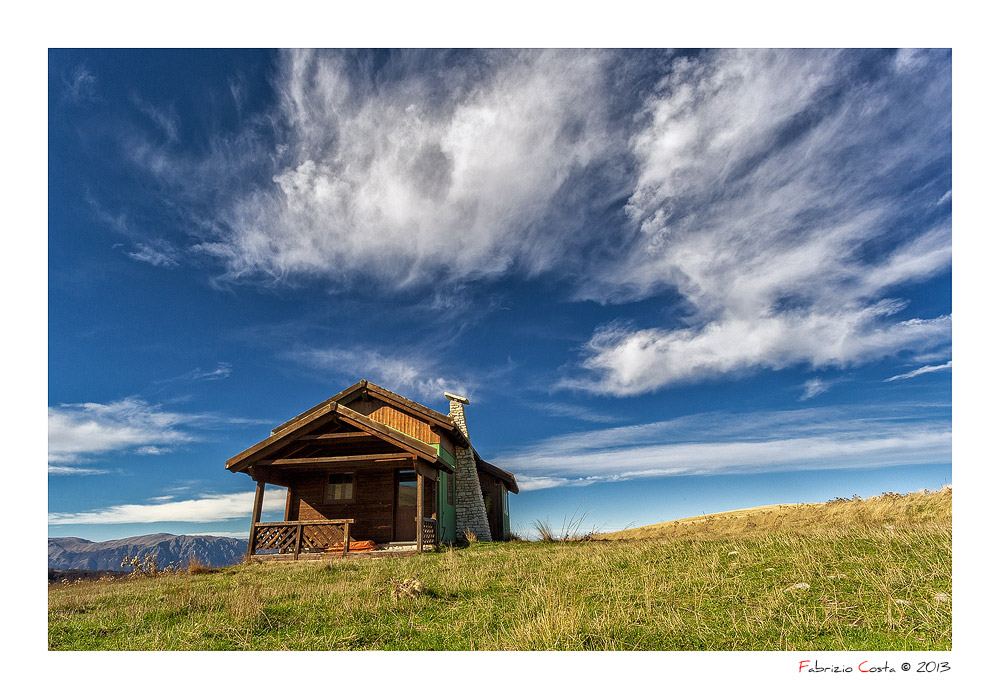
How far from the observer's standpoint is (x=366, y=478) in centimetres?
1944

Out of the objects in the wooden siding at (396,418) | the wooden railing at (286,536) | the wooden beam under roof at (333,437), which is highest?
the wooden siding at (396,418)

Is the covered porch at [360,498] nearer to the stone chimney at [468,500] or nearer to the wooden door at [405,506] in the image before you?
the wooden door at [405,506]

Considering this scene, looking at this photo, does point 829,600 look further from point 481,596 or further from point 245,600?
point 245,600

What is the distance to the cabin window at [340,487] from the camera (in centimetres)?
1939

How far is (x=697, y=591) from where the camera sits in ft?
21.3

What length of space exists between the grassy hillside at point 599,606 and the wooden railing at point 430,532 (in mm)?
6313

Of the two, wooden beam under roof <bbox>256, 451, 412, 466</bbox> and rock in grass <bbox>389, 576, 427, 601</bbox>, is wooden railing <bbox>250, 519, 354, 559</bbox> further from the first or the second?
rock in grass <bbox>389, 576, 427, 601</bbox>

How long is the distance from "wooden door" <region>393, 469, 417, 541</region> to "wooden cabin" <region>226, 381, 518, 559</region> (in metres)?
0.04

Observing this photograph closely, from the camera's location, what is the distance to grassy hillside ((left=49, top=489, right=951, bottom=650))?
4.88 metres

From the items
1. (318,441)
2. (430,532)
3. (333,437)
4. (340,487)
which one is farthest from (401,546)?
(340,487)

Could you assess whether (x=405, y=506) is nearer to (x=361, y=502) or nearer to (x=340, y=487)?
(x=361, y=502)

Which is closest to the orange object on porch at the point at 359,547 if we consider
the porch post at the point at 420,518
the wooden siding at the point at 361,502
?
the porch post at the point at 420,518

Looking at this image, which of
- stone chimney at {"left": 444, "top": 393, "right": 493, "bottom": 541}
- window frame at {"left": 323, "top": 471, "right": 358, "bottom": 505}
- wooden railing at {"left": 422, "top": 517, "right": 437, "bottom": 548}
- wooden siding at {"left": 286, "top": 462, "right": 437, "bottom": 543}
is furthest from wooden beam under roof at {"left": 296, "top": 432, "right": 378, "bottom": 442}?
stone chimney at {"left": 444, "top": 393, "right": 493, "bottom": 541}

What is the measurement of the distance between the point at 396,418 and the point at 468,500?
16.7 feet
